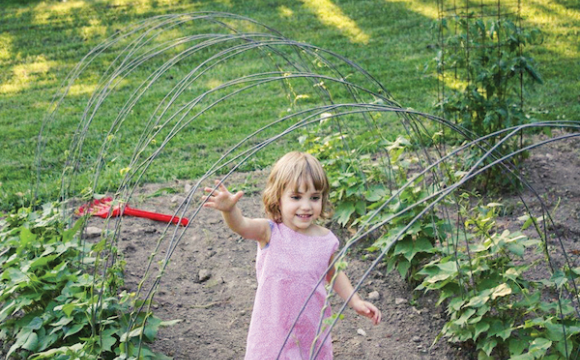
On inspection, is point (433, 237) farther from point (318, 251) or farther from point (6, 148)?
point (6, 148)

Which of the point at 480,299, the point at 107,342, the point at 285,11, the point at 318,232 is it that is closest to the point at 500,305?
the point at 480,299

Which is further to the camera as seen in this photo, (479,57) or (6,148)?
(6,148)

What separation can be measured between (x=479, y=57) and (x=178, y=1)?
6.95 m

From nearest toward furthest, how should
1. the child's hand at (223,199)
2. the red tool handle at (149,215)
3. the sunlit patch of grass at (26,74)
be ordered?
the child's hand at (223,199) → the red tool handle at (149,215) → the sunlit patch of grass at (26,74)

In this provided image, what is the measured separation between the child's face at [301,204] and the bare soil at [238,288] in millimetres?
976

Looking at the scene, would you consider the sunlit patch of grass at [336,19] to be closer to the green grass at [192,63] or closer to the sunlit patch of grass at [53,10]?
the green grass at [192,63]

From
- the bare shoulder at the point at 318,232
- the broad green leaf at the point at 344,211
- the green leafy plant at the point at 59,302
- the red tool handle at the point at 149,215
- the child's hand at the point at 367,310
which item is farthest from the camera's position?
the red tool handle at the point at 149,215

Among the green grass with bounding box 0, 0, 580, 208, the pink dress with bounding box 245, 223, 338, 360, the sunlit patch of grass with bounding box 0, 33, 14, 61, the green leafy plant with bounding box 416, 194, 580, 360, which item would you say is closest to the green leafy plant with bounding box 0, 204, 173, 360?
the pink dress with bounding box 245, 223, 338, 360

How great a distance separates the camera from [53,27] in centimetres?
1043

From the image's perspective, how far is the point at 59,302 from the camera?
11.3ft

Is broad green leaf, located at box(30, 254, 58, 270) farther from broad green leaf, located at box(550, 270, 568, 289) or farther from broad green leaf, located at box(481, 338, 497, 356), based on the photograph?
broad green leaf, located at box(550, 270, 568, 289)

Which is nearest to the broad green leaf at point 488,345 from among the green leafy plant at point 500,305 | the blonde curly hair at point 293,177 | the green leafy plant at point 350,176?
the green leafy plant at point 500,305

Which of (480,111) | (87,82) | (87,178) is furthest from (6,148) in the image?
(480,111)

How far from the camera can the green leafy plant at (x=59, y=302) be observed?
10.1 feet
